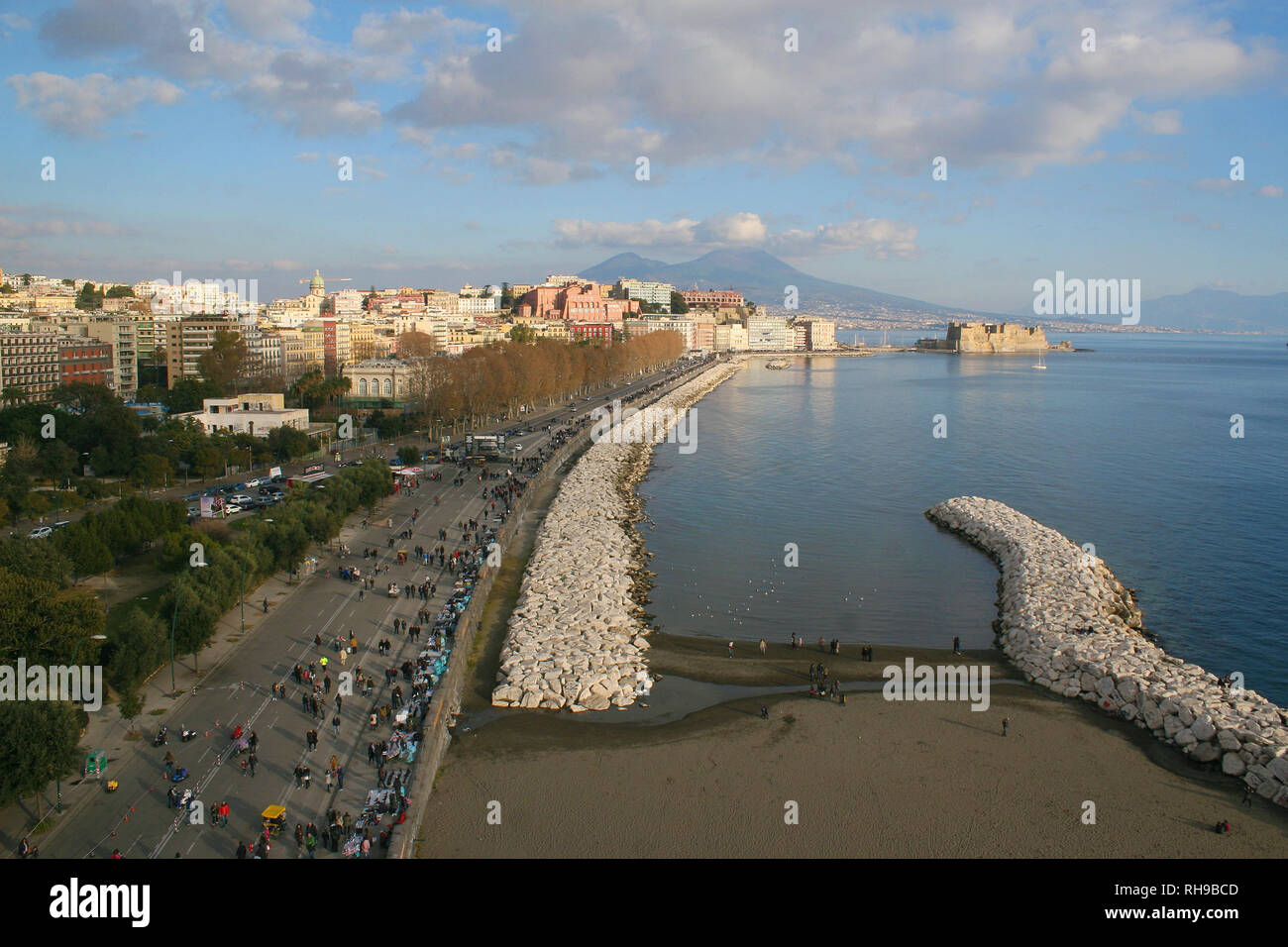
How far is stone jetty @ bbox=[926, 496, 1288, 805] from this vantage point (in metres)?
10.3

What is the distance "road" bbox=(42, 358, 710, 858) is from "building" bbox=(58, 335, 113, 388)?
2755 centimetres

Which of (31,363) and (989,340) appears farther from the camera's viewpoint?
(989,340)

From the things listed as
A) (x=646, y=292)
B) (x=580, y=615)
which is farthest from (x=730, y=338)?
(x=580, y=615)

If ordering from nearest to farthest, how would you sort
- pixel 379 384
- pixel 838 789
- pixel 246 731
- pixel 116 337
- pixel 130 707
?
pixel 838 789 → pixel 130 707 → pixel 246 731 → pixel 379 384 → pixel 116 337

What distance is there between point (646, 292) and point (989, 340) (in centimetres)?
4708

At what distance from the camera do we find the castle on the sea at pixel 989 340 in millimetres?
127000

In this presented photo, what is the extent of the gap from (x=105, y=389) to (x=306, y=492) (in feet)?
59.4

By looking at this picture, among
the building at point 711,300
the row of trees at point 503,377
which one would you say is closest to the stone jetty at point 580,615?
the row of trees at point 503,377

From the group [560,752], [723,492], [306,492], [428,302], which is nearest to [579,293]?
[428,302]

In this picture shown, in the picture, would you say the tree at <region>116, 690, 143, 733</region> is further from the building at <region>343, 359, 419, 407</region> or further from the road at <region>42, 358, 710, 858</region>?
the building at <region>343, 359, 419, 407</region>

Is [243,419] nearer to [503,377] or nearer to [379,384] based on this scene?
[379,384]

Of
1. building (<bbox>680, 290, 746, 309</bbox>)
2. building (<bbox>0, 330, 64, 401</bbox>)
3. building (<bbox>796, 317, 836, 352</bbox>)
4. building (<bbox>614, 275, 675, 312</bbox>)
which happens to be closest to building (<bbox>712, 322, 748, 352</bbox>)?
building (<bbox>614, 275, 675, 312</bbox>)

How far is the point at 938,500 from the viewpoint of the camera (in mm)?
25500

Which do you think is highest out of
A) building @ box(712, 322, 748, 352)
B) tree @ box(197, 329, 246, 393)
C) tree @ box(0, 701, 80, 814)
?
building @ box(712, 322, 748, 352)
